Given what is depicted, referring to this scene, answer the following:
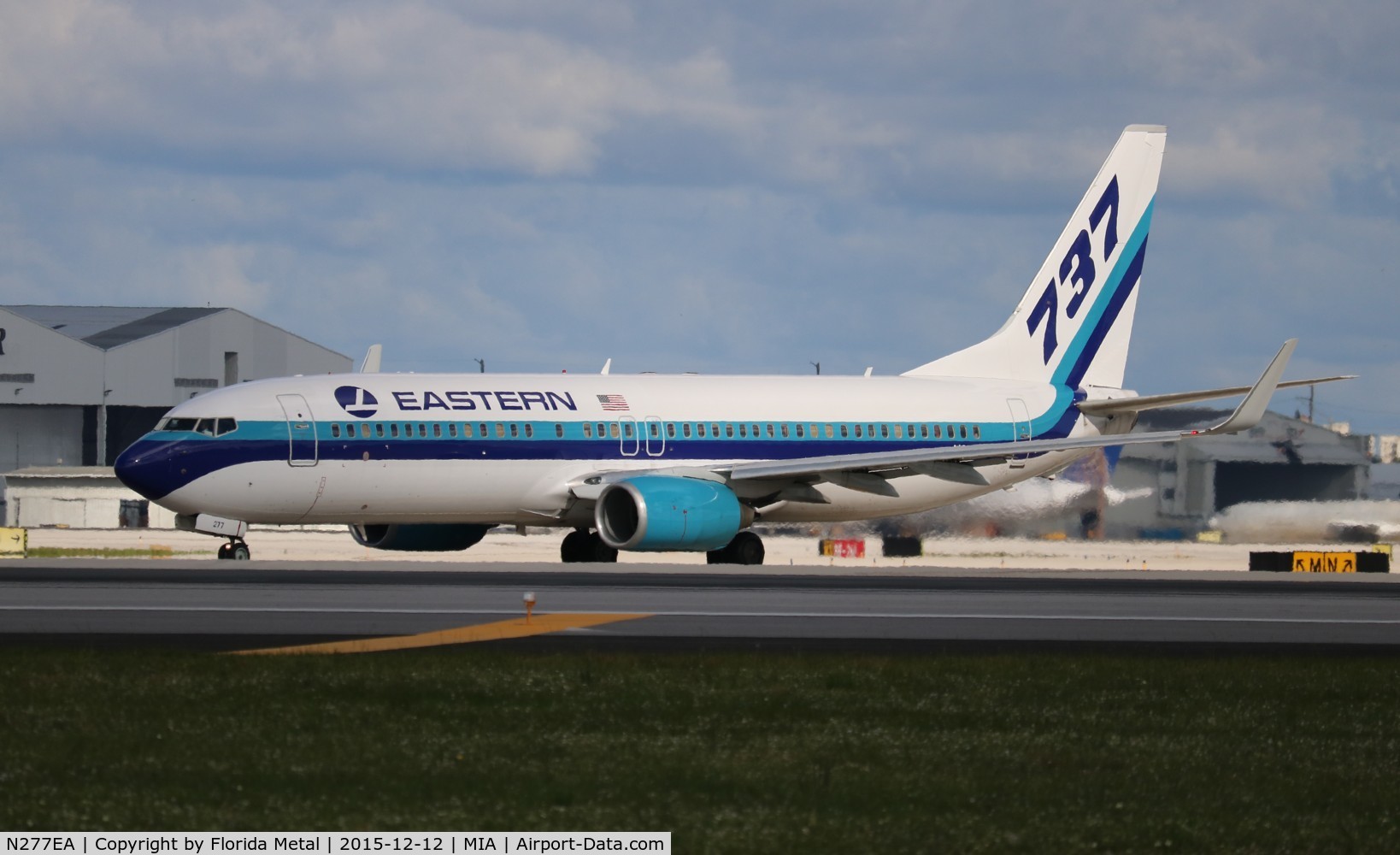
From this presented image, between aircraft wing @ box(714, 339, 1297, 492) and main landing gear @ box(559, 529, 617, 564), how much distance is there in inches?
121

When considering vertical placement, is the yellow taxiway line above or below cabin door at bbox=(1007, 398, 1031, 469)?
below

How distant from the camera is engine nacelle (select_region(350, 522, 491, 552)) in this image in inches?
1572

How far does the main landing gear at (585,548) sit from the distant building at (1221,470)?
542 inches

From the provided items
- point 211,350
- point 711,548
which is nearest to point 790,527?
point 711,548

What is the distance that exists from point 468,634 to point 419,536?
68.8 feet

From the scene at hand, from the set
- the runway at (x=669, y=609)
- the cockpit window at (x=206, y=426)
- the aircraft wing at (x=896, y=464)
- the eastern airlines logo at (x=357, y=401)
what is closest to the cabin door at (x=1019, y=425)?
the aircraft wing at (x=896, y=464)

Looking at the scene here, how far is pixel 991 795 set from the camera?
10836 millimetres

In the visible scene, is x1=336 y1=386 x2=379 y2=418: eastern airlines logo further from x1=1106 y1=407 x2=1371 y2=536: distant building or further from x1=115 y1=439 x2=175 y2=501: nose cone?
x1=1106 y1=407 x2=1371 y2=536: distant building

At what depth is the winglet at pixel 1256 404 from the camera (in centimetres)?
3647

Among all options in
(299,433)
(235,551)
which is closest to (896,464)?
(299,433)

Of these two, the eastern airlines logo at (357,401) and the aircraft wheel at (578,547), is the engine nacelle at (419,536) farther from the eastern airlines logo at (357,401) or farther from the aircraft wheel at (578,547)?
the eastern airlines logo at (357,401)

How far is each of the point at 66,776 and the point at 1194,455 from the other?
133 feet

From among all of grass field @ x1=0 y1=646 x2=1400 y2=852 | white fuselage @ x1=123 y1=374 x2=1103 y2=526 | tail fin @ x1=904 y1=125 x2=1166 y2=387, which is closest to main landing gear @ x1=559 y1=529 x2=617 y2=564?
white fuselage @ x1=123 y1=374 x2=1103 y2=526

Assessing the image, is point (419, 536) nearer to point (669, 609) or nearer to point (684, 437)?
point (684, 437)
